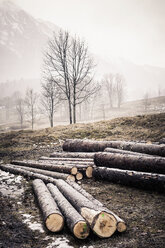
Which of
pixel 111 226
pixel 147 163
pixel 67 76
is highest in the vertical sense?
pixel 67 76

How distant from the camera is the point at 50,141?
1417 cm

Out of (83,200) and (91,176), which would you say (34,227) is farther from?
(91,176)

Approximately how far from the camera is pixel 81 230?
2.98 m

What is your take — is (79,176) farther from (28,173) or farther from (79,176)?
(28,173)

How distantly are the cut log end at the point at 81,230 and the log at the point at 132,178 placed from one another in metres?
2.54

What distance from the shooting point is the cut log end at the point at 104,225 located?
297cm

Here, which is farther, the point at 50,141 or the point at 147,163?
the point at 50,141

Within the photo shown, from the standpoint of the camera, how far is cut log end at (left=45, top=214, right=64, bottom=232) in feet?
10.7

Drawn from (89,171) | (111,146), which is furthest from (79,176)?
(111,146)

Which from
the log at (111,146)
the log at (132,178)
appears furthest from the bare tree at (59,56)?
the log at (132,178)

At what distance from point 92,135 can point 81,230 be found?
1148 centimetres

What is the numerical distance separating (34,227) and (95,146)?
5.46 m

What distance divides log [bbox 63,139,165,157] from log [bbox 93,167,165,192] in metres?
1.45

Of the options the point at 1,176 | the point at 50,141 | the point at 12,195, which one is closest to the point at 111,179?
the point at 12,195
